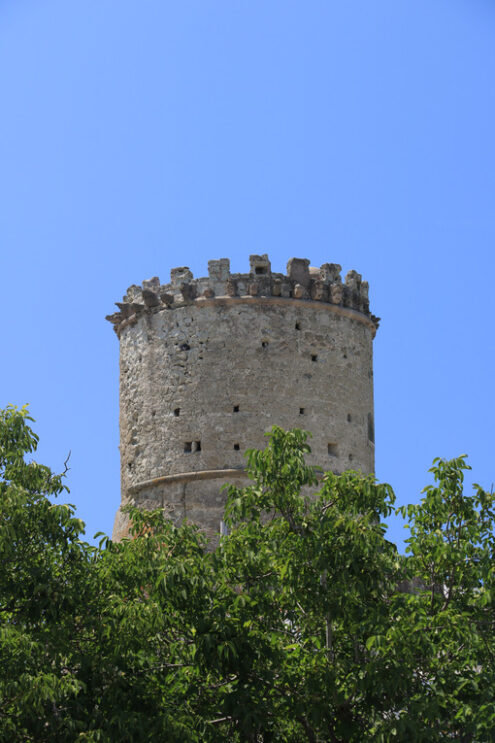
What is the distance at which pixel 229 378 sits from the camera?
94.0ft

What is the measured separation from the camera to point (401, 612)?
15586 mm

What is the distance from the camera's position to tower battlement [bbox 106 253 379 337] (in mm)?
29312

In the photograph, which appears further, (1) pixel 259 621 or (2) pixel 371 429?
(2) pixel 371 429

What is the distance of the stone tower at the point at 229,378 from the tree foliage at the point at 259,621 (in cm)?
1121

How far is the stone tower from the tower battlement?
0.03 meters

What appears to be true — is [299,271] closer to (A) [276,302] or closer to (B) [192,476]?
(A) [276,302]

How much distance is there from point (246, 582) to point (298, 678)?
1.36 meters

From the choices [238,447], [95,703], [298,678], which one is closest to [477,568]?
[298,678]

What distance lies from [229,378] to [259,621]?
41.3ft

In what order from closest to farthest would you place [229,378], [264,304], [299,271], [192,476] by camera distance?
[192,476], [229,378], [264,304], [299,271]

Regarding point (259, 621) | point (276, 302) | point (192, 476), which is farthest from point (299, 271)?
point (259, 621)

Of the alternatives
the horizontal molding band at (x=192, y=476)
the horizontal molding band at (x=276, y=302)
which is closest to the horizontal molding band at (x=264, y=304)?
the horizontal molding band at (x=276, y=302)

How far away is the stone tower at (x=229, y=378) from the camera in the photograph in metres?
28.4

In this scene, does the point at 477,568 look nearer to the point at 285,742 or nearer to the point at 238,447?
the point at 285,742
